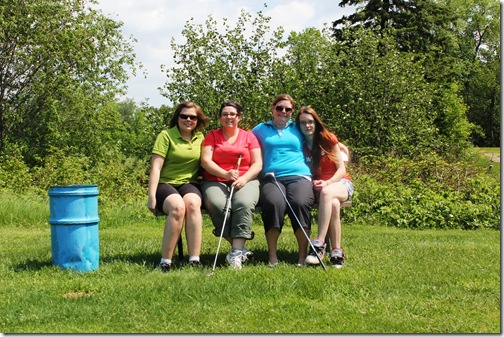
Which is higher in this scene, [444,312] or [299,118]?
[299,118]

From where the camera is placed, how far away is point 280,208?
18.7 ft

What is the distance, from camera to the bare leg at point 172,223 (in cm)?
552

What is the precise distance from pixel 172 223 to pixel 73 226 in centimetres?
84

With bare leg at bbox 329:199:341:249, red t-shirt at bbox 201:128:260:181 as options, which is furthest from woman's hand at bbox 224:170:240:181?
bare leg at bbox 329:199:341:249

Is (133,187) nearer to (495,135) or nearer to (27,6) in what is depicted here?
(27,6)

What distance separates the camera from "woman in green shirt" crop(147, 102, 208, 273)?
5535 mm

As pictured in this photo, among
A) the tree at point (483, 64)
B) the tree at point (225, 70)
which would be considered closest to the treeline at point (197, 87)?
the tree at point (225, 70)

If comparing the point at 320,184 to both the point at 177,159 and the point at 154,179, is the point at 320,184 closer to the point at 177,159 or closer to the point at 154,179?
the point at 177,159

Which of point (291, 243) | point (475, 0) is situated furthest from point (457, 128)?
point (291, 243)

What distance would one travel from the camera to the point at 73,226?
555cm

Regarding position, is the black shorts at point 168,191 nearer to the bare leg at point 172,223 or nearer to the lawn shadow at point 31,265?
the bare leg at point 172,223

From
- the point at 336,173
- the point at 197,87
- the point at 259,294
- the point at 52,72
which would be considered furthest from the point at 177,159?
the point at 52,72

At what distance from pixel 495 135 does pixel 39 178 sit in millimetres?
37221

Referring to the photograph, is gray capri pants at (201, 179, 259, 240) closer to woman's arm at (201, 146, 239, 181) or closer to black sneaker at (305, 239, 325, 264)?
woman's arm at (201, 146, 239, 181)
